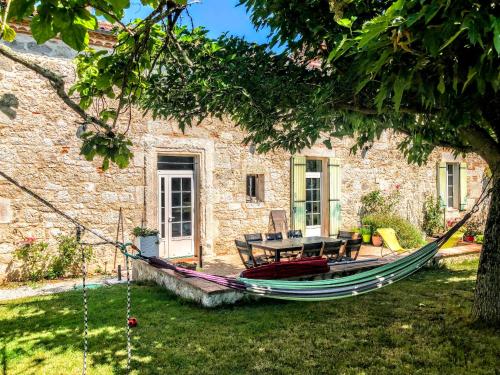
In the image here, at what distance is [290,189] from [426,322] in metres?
5.20

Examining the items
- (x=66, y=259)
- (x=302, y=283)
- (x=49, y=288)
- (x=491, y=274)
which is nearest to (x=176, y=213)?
(x=66, y=259)

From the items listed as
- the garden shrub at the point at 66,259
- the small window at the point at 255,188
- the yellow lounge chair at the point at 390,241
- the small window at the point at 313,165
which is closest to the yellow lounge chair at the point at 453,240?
the yellow lounge chair at the point at 390,241

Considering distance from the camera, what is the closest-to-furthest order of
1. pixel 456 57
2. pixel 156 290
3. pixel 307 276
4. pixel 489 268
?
pixel 456 57 < pixel 489 268 < pixel 307 276 < pixel 156 290

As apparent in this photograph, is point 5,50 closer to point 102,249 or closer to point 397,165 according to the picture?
point 102,249

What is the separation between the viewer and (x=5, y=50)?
7.65 ft

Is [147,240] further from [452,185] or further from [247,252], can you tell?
[452,185]

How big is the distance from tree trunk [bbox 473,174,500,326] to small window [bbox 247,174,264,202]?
17.1 feet

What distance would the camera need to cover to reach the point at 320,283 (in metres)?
3.80

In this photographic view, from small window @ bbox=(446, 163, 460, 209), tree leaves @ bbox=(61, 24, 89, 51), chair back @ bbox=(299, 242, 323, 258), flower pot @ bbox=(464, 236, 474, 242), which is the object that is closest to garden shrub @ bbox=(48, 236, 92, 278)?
chair back @ bbox=(299, 242, 323, 258)

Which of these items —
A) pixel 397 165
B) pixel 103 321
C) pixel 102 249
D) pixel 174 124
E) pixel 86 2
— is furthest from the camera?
pixel 397 165

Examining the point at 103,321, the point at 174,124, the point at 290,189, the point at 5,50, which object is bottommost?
the point at 103,321

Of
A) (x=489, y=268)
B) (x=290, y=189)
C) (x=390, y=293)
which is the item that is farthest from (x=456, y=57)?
(x=290, y=189)

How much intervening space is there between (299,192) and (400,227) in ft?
8.32

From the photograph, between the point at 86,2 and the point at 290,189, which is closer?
the point at 86,2
